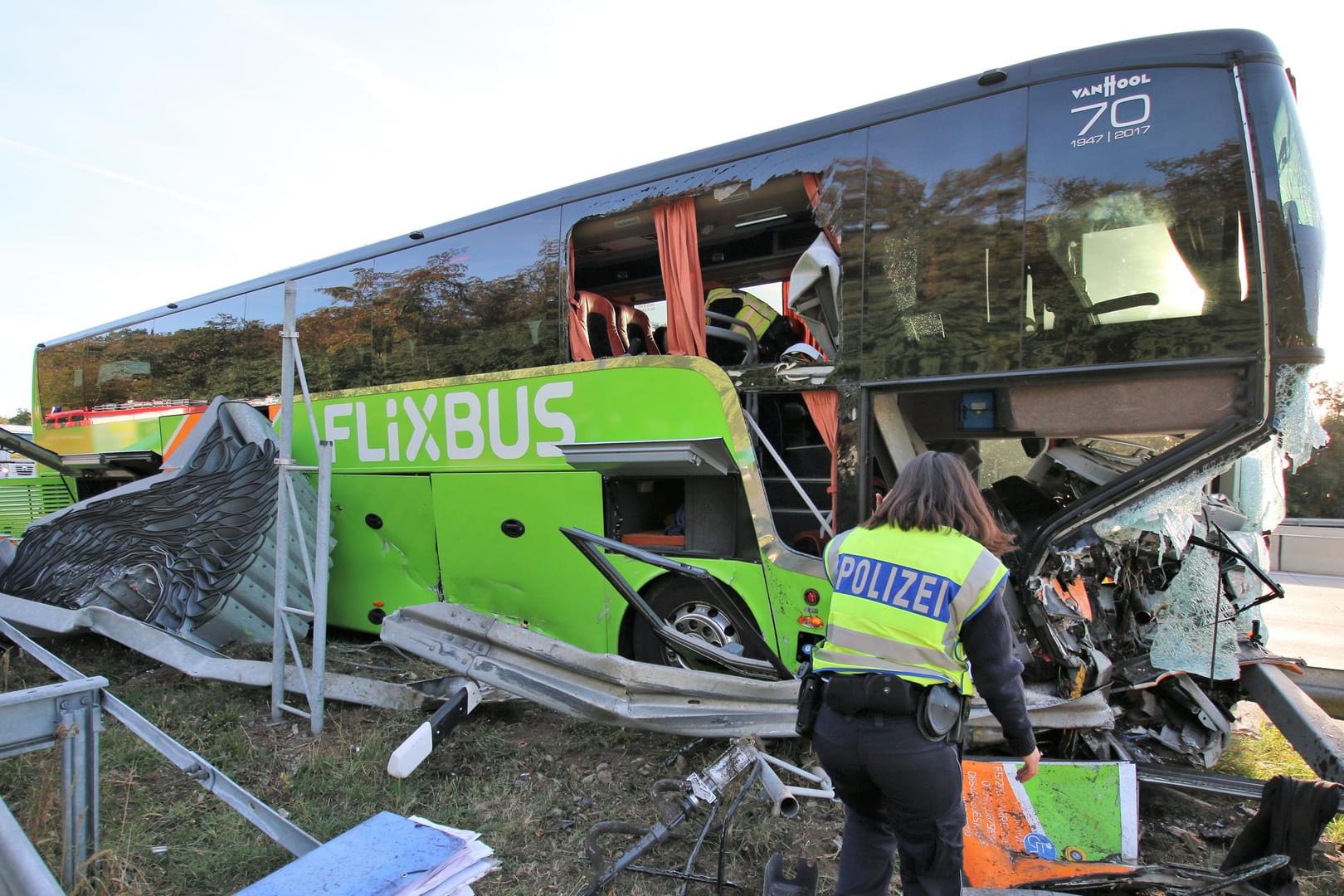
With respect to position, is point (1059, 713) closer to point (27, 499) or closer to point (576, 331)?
point (576, 331)

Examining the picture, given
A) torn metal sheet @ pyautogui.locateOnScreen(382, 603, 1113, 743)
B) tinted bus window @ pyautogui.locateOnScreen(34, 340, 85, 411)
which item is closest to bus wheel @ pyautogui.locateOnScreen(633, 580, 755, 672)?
torn metal sheet @ pyautogui.locateOnScreen(382, 603, 1113, 743)

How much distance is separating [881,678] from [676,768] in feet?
6.25

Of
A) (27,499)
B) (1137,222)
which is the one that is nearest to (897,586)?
(1137,222)

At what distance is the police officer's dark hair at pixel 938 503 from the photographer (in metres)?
2.26

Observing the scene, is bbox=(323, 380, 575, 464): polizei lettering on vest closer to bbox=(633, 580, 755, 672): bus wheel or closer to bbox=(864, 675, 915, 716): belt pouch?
bbox=(633, 580, 755, 672): bus wheel

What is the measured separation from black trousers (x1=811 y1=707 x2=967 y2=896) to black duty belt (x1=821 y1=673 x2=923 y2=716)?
39 mm

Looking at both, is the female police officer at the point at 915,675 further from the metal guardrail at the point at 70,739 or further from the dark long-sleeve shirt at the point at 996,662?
the metal guardrail at the point at 70,739

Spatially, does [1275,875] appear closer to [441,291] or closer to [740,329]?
[740,329]

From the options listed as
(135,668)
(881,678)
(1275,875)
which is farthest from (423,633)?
(1275,875)

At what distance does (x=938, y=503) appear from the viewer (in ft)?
7.42

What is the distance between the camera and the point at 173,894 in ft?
9.04

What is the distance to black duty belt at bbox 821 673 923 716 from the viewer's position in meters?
2.10

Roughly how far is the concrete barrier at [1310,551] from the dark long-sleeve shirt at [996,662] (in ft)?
45.7

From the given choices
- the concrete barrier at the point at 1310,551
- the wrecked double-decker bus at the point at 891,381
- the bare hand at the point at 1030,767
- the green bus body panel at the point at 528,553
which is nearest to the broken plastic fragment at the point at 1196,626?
the wrecked double-decker bus at the point at 891,381
